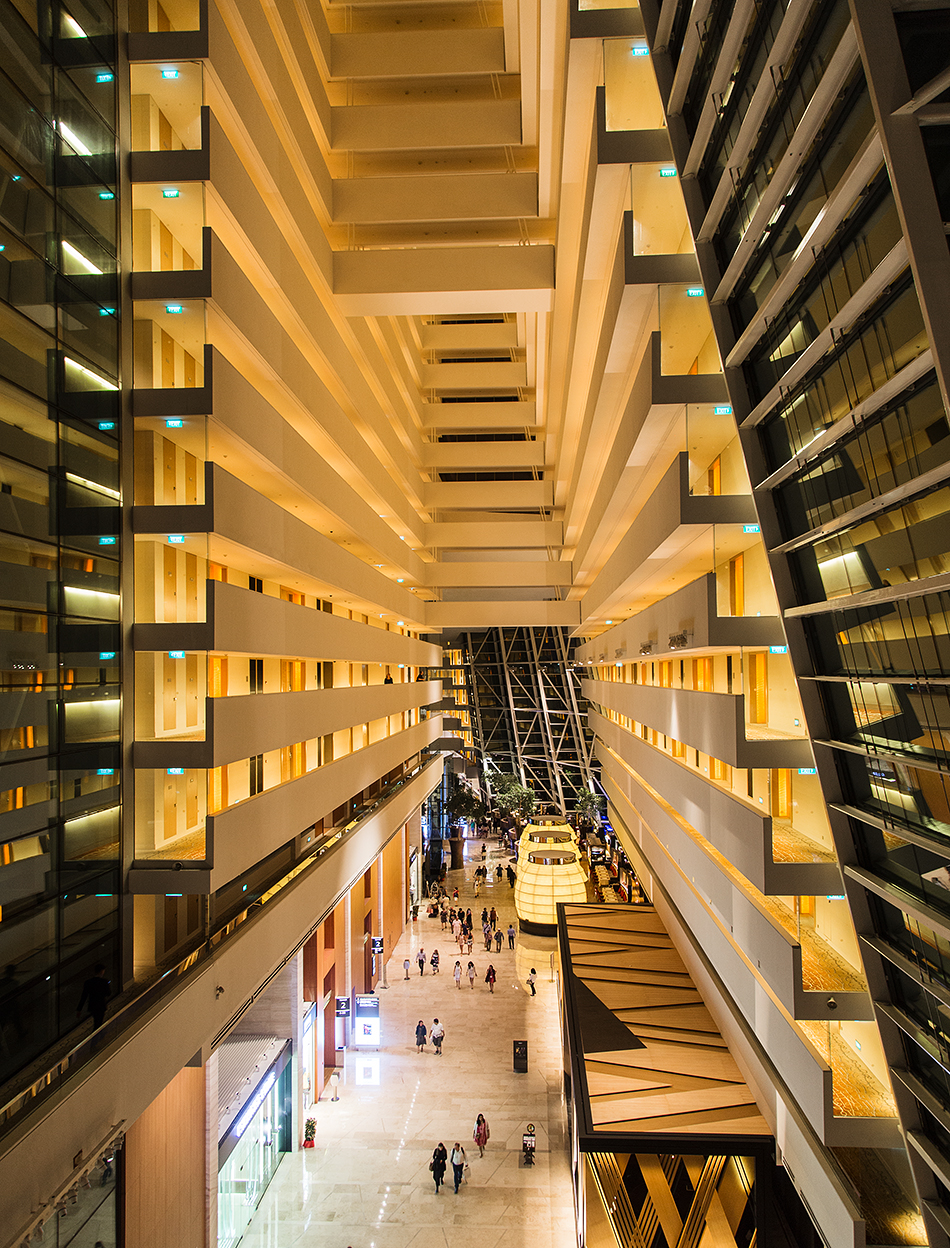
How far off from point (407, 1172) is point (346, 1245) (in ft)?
Answer: 8.12

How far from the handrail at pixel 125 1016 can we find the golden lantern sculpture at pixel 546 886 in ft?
43.5

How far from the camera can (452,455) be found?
31703mm

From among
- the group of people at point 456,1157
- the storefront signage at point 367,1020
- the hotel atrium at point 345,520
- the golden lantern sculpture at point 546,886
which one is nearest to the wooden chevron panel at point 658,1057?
the hotel atrium at point 345,520

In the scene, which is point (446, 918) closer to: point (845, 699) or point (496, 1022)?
point (496, 1022)

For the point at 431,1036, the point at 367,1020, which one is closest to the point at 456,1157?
the point at 367,1020

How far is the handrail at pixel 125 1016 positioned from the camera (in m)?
6.75

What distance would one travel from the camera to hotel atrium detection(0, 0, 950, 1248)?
6121 mm

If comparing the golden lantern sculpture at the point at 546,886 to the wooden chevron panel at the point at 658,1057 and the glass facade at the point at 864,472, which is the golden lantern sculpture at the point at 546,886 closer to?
the wooden chevron panel at the point at 658,1057

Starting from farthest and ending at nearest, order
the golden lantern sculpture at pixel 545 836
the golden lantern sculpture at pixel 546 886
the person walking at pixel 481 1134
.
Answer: the golden lantern sculpture at pixel 545 836, the golden lantern sculpture at pixel 546 886, the person walking at pixel 481 1134

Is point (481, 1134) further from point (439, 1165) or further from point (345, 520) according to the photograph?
point (345, 520)

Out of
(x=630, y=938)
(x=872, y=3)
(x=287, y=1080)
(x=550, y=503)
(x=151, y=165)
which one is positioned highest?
(x=550, y=503)

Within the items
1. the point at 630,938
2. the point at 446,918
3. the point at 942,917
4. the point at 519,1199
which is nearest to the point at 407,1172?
the point at 519,1199

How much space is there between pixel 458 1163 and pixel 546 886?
1080cm

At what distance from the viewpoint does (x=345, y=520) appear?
55.6ft
